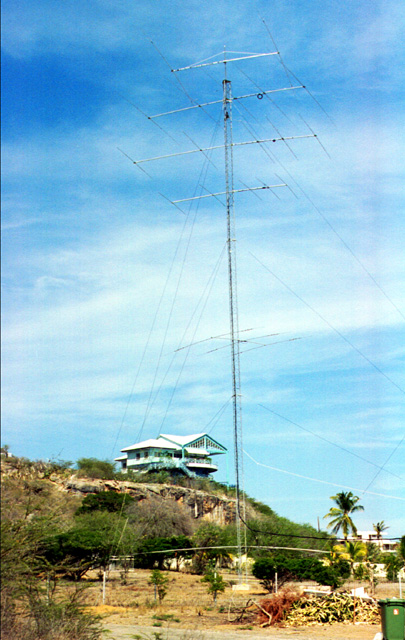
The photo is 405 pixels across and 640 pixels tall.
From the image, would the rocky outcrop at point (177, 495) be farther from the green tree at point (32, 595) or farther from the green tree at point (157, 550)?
the green tree at point (32, 595)

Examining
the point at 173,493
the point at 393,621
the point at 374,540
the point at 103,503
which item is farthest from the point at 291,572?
the point at 173,493

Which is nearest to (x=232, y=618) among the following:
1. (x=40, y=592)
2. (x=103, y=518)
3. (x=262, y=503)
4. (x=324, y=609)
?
(x=324, y=609)

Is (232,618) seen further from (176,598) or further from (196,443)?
(196,443)

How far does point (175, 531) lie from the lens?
61.8 m

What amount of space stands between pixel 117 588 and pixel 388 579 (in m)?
31.9

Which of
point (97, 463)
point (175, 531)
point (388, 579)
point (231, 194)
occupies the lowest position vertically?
point (388, 579)

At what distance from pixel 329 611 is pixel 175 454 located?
77.6m

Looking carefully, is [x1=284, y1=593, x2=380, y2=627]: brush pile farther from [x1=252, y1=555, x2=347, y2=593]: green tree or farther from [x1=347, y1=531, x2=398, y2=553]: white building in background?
[x1=252, y1=555, x2=347, y2=593]: green tree

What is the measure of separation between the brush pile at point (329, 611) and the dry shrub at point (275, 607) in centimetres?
20

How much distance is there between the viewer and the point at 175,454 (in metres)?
103

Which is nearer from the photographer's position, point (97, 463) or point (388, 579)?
point (388, 579)

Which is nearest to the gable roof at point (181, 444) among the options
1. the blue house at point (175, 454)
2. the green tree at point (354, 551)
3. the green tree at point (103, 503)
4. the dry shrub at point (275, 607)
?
the blue house at point (175, 454)

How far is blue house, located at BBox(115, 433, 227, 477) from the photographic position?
96188 mm

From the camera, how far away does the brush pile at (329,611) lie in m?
26.2
